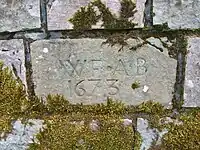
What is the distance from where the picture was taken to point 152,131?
1.98m

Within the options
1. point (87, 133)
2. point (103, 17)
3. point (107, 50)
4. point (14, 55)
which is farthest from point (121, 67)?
point (14, 55)

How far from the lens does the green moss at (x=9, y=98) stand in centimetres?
195

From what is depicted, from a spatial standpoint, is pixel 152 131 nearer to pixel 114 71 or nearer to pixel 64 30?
pixel 114 71

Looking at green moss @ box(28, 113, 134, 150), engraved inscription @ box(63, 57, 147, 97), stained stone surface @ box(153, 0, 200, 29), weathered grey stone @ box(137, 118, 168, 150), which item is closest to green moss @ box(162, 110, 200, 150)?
weathered grey stone @ box(137, 118, 168, 150)

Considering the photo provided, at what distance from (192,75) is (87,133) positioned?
1.59 feet

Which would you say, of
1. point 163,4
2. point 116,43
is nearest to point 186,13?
point 163,4

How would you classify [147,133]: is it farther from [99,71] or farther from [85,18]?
[85,18]

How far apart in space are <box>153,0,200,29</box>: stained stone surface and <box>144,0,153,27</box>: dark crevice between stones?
0.5 inches

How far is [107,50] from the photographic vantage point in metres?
1.87

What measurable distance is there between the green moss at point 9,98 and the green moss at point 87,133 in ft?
0.45

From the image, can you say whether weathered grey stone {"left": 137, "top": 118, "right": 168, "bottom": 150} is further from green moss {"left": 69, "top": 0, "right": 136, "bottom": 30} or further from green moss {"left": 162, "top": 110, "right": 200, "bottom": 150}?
green moss {"left": 69, "top": 0, "right": 136, "bottom": 30}

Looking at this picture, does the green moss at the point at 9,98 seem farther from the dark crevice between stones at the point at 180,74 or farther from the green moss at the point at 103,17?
the dark crevice between stones at the point at 180,74

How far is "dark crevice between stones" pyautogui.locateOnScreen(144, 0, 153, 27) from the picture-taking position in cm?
180

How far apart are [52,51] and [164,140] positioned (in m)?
0.58
